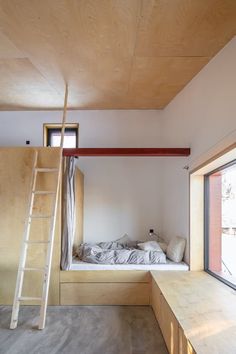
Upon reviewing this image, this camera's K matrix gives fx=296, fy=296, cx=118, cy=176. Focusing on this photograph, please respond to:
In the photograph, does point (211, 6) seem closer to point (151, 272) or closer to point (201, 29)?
point (201, 29)

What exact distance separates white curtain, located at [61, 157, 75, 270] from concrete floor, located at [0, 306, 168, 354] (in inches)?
27.3

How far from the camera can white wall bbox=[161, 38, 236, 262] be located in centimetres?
292

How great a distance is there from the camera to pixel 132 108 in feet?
17.9

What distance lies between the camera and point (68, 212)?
13.9 ft

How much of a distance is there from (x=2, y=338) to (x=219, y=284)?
251 centimetres

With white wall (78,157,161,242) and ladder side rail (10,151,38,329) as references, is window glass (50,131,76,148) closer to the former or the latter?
white wall (78,157,161,242)

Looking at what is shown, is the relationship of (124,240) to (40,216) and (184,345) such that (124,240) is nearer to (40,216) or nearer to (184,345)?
(40,216)

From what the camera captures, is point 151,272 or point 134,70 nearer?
point 134,70

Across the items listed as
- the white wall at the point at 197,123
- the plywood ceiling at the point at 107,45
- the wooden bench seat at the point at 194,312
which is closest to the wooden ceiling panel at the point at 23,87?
the plywood ceiling at the point at 107,45

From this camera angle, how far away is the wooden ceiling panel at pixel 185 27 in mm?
2512

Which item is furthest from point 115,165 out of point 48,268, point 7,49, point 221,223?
point 7,49

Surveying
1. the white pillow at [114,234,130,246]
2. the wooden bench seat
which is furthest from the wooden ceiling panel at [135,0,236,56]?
the white pillow at [114,234,130,246]

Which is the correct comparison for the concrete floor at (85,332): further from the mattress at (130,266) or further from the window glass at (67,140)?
the window glass at (67,140)

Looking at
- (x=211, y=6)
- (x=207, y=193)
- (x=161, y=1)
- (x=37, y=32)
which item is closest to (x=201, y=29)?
(x=211, y=6)
